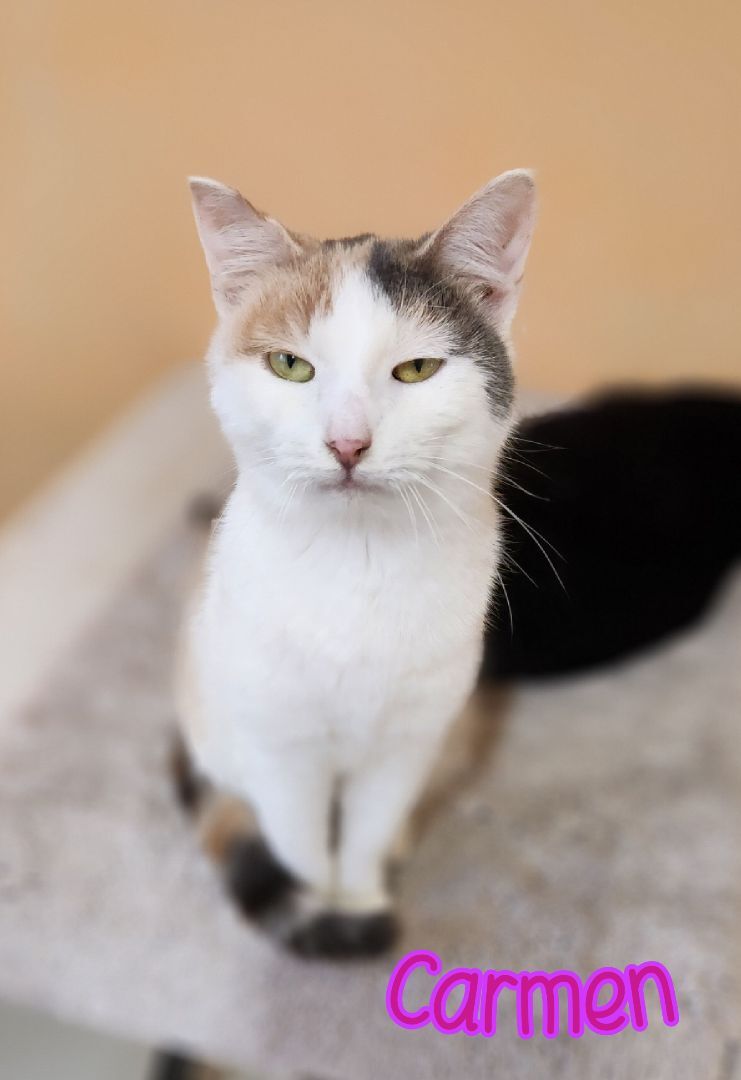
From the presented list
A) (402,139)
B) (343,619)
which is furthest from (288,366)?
(402,139)

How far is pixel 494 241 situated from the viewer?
41 cm

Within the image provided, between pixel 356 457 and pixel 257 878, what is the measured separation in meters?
0.48

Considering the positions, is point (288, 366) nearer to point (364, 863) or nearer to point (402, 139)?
point (402, 139)

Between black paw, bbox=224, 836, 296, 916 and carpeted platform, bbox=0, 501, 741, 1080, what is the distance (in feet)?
0.14

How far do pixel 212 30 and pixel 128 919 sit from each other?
800mm

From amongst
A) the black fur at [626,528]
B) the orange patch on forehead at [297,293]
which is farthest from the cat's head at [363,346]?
the black fur at [626,528]

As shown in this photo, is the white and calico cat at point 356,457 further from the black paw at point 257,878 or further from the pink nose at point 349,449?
the black paw at point 257,878

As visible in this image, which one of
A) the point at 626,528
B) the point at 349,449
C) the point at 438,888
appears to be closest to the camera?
the point at 349,449

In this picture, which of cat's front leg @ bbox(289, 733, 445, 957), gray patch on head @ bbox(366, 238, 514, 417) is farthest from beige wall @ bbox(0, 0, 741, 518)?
cat's front leg @ bbox(289, 733, 445, 957)

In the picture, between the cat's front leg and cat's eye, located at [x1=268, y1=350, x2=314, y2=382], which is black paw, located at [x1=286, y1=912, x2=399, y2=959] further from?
cat's eye, located at [x1=268, y1=350, x2=314, y2=382]

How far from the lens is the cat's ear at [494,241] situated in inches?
15.1

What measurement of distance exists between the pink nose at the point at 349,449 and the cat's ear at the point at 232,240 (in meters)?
0.11

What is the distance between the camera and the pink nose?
40cm

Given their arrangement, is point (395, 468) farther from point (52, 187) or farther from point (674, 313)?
point (52, 187)
